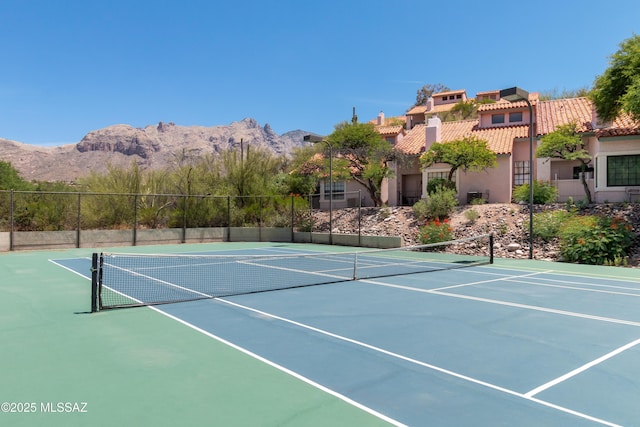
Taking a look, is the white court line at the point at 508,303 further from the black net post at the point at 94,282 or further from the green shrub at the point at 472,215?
the green shrub at the point at 472,215

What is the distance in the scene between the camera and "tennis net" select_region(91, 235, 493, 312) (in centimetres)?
942

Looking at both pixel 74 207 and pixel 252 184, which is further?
pixel 252 184

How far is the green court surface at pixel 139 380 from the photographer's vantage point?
394 centimetres

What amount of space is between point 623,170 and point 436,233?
10.8 meters

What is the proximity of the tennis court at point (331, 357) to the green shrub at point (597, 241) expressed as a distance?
6.26 metres

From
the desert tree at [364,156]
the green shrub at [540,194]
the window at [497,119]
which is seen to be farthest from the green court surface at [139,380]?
the window at [497,119]

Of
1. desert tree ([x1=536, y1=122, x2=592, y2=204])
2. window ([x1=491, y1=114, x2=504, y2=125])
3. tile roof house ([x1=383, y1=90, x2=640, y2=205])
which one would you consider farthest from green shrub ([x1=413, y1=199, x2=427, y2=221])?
window ([x1=491, y1=114, x2=504, y2=125])

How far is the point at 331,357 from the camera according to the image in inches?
220

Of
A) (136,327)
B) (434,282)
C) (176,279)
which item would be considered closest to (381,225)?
(434,282)

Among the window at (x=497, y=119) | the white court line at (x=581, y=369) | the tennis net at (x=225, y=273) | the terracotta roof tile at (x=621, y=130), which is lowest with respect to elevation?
the white court line at (x=581, y=369)

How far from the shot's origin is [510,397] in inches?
173

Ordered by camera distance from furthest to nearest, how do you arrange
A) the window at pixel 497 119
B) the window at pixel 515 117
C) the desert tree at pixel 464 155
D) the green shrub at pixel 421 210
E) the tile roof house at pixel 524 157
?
the window at pixel 497 119
the window at pixel 515 117
the desert tree at pixel 464 155
the green shrub at pixel 421 210
the tile roof house at pixel 524 157

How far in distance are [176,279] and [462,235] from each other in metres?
14.5

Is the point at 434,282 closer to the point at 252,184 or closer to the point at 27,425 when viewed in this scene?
the point at 27,425
